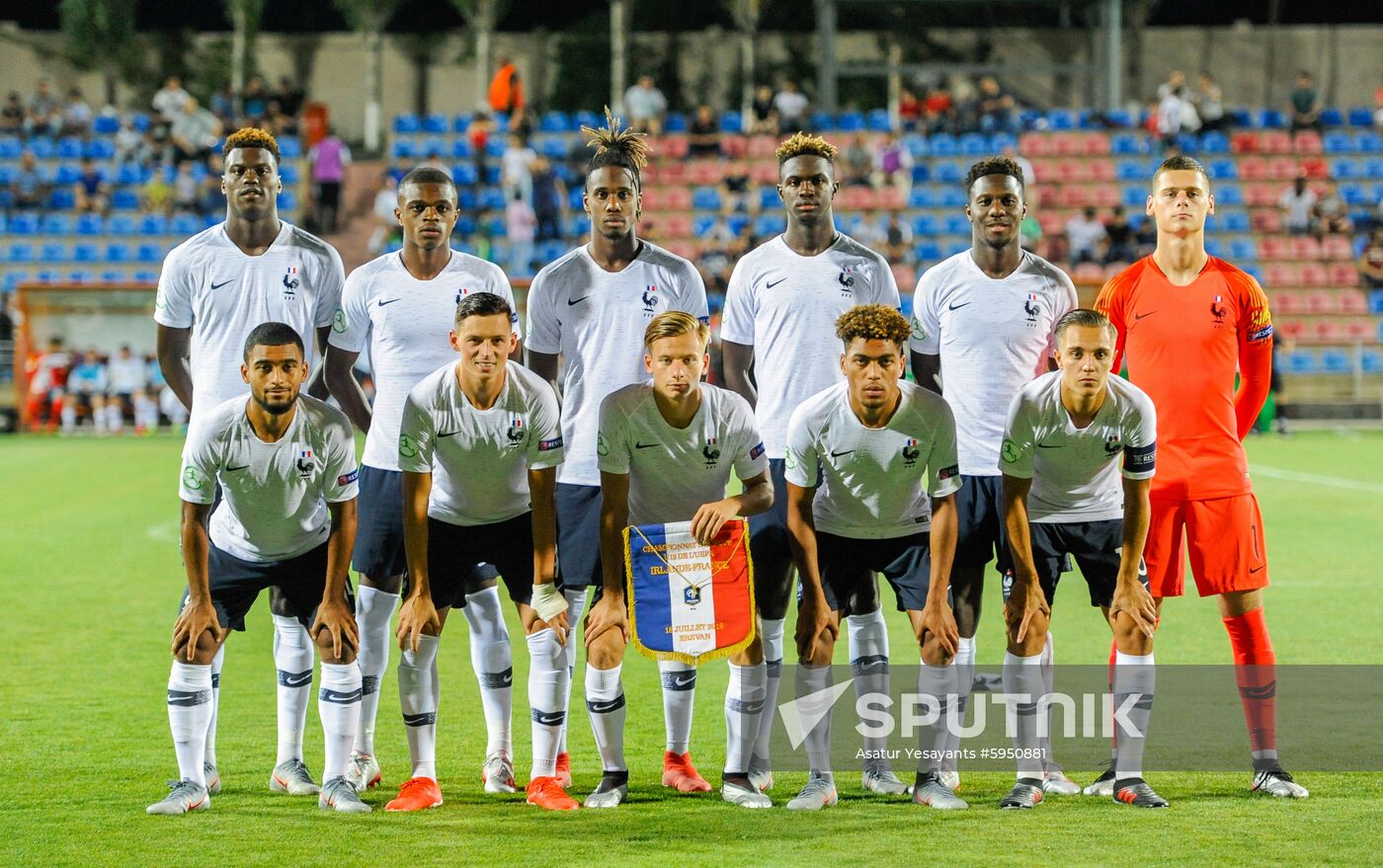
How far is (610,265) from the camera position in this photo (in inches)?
230

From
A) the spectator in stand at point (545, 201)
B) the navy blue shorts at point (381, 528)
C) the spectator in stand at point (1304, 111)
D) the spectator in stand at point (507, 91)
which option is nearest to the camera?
the navy blue shorts at point (381, 528)

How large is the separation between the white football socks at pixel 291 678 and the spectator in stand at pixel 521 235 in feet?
65.9

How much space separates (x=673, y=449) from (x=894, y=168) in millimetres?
23653

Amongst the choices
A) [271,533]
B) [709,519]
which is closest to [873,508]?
[709,519]

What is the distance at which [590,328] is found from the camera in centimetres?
580

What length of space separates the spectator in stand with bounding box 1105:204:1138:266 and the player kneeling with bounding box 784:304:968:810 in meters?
21.3

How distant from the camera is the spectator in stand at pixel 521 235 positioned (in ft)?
83.7

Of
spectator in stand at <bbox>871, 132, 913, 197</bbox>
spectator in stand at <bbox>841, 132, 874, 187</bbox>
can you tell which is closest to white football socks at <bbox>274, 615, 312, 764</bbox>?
spectator in stand at <bbox>841, 132, 874, 187</bbox>

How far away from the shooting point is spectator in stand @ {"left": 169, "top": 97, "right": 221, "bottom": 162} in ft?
96.0

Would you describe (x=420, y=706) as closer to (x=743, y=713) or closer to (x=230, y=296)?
(x=743, y=713)

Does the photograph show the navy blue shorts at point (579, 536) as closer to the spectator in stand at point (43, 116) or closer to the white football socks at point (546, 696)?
the white football socks at point (546, 696)

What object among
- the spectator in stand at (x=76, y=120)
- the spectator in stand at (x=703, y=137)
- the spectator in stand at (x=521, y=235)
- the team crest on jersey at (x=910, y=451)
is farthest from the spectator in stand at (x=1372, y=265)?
the team crest on jersey at (x=910, y=451)

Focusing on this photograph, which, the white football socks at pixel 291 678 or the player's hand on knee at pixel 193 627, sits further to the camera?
the white football socks at pixel 291 678

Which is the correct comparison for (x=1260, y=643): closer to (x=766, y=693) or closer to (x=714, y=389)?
(x=766, y=693)
